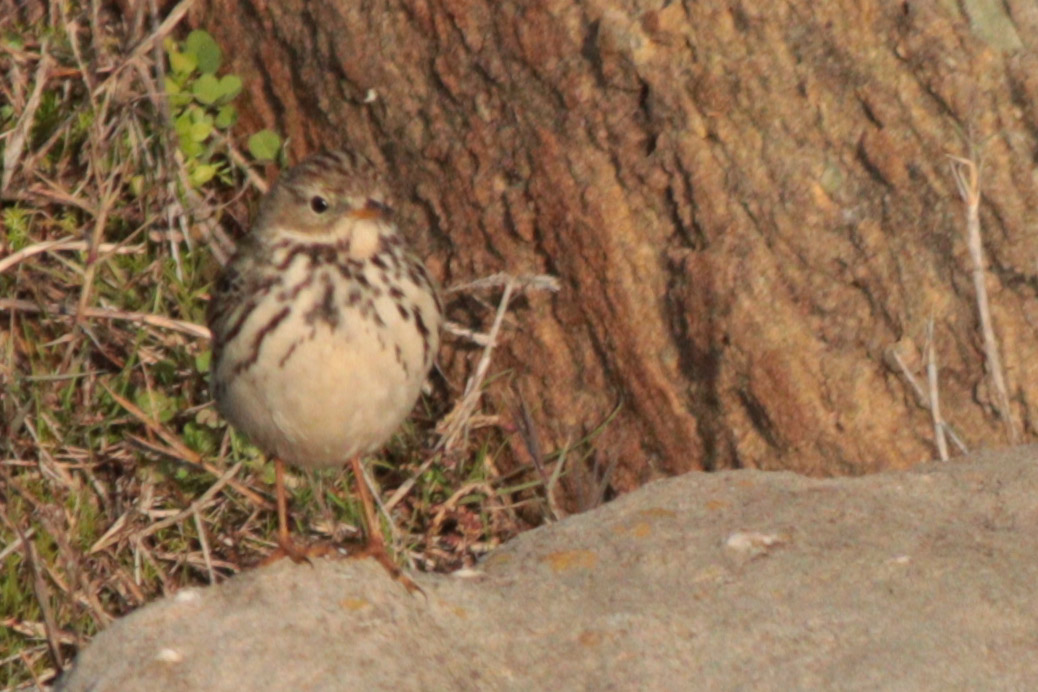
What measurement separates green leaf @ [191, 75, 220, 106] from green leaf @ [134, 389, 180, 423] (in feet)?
3.85

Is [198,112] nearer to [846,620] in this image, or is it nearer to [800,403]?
[800,403]

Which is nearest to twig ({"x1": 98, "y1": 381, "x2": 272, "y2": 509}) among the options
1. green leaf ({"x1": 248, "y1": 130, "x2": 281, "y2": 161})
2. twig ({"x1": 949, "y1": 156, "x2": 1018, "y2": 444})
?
green leaf ({"x1": 248, "y1": 130, "x2": 281, "y2": 161})

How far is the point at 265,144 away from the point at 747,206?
84.5 inches

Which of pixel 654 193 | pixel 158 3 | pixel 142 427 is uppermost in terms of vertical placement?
pixel 158 3

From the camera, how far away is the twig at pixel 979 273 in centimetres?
519

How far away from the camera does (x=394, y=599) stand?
4.28m

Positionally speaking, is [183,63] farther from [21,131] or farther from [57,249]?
[57,249]

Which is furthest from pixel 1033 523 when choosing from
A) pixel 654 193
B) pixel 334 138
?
pixel 334 138

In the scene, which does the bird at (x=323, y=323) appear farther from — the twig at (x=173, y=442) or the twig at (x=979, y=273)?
the twig at (x=979, y=273)

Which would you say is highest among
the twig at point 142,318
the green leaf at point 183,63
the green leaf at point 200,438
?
the green leaf at point 183,63

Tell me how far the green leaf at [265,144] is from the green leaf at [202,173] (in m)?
0.20

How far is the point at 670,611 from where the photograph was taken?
418cm

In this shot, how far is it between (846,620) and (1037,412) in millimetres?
1626

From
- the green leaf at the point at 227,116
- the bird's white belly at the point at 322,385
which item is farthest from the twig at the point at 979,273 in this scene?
the green leaf at the point at 227,116
